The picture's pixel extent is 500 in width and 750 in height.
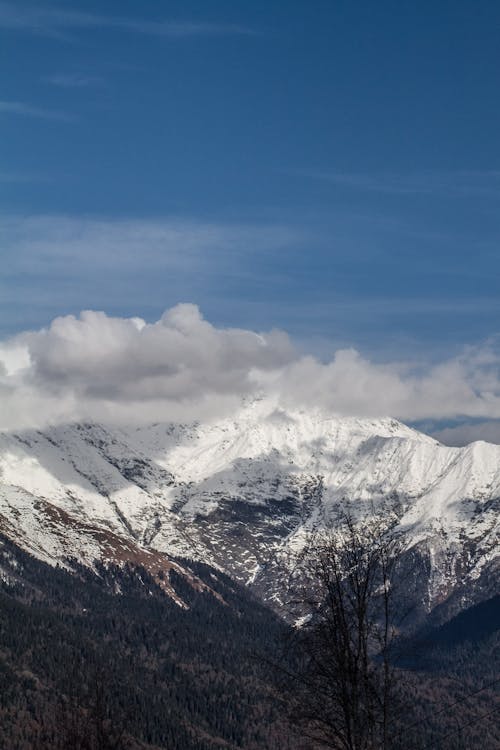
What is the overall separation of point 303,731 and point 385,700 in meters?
3.72

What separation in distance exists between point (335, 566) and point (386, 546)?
8.58 ft

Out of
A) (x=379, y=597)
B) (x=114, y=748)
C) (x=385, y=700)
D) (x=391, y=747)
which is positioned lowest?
(x=114, y=748)

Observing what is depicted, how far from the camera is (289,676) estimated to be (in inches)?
1481

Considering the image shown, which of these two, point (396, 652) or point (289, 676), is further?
point (396, 652)

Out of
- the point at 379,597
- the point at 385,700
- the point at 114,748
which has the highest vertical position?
the point at 379,597

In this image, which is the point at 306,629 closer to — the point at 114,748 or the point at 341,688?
Answer: the point at 341,688

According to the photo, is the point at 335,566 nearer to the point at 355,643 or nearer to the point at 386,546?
the point at 386,546

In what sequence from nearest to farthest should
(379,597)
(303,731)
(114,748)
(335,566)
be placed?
1. (335,566)
2. (303,731)
3. (379,597)
4. (114,748)

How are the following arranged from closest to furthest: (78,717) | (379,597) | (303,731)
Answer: (303,731), (379,597), (78,717)

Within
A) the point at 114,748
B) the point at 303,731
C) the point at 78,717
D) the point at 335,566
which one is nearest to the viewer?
the point at 335,566

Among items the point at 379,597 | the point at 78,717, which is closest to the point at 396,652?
the point at 379,597

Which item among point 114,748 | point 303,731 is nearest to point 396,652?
point 303,731

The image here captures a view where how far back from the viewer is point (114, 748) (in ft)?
177

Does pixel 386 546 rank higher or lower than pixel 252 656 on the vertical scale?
higher
